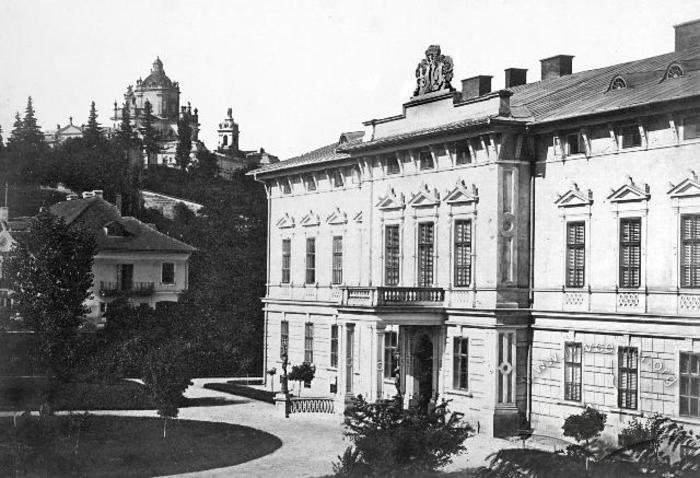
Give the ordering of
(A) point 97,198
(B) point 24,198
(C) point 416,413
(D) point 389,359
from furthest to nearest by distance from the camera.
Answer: (A) point 97,198 < (B) point 24,198 < (D) point 389,359 < (C) point 416,413

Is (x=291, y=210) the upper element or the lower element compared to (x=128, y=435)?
upper

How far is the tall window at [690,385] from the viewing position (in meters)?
25.0

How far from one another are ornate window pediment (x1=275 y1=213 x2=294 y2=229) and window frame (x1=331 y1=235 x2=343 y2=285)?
4152 millimetres

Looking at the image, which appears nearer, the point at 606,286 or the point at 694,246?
the point at 694,246

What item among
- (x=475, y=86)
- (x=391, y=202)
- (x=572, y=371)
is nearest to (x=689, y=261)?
(x=572, y=371)

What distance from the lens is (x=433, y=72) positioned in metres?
34.2

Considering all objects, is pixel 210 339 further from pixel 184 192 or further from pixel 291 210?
pixel 184 192

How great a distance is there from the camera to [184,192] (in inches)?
3652

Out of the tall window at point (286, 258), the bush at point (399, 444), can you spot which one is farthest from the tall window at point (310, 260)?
the bush at point (399, 444)

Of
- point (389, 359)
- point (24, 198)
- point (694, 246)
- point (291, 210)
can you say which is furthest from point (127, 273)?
point (694, 246)

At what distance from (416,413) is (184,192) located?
75.6m

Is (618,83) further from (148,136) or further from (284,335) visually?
(148,136)

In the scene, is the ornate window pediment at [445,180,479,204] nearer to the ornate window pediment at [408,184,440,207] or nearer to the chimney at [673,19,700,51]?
the ornate window pediment at [408,184,440,207]

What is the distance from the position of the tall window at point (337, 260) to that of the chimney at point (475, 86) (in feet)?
28.0
